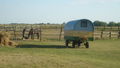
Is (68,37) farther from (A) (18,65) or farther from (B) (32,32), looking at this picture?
(A) (18,65)

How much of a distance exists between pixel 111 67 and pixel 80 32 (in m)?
12.6

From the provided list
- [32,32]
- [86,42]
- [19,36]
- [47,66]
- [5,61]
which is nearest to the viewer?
[47,66]

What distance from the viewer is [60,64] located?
585 inches

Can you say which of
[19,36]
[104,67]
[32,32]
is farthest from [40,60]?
[19,36]

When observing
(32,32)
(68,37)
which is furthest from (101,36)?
(68,37)

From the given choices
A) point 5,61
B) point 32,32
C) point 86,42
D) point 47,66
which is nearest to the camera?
point 47,66

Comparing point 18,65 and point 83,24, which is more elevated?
point 83,24

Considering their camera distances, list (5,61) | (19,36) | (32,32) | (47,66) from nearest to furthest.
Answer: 1. (47,66)
2. (5,61)
3. (32,32)
4. (19,36)

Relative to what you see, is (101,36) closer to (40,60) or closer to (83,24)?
(83,24)

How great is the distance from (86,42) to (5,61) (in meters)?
12.9

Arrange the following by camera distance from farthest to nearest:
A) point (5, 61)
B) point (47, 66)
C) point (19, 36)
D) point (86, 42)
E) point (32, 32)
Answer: point (19, 36)
point (32, 32)
point (86, 42)
point (5, 61)
point (47, 66)

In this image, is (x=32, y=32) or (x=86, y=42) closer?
(x=86, y=42)

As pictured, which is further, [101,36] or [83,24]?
[101,36]

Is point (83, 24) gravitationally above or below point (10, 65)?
above
